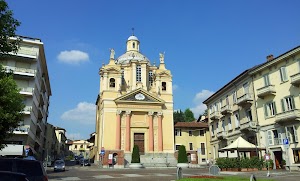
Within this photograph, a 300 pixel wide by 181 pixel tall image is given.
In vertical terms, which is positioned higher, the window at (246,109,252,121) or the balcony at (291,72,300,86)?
the balcony at (291,72,300,86)

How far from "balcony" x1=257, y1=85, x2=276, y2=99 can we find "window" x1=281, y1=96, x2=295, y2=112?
1.63 meters

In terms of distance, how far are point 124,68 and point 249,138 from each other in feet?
104

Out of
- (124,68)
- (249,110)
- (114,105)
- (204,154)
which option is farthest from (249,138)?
(124,68)

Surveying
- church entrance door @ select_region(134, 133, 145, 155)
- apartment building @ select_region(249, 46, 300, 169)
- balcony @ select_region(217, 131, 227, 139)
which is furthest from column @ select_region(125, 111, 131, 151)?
apartment building @ select_region(249, 46, 300, 169)

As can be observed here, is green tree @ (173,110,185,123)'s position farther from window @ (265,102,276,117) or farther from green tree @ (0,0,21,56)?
green tree @ (0,0,21,56)

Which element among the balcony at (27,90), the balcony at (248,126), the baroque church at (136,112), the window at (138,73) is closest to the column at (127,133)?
the baroque church at (136,112)

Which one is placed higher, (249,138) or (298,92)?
(298,92)

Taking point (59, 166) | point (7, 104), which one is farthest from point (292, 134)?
point (59, 166)

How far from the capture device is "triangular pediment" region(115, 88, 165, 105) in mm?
53062

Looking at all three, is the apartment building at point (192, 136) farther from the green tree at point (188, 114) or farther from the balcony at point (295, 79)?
the green tree at point (188, 114)

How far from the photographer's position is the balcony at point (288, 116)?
27844 mm

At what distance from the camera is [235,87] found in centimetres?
3944

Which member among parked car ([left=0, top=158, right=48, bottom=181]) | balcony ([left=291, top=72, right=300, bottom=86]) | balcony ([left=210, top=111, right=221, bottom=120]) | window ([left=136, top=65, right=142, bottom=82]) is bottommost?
parked car ([left=0, top=158, right=48, bottom=181])

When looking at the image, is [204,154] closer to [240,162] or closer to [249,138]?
[249,138]
